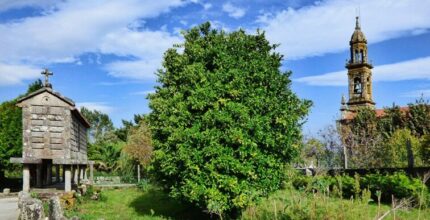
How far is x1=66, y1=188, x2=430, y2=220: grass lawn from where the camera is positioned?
6.35 m

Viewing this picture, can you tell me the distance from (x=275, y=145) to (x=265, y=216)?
10.6 ft

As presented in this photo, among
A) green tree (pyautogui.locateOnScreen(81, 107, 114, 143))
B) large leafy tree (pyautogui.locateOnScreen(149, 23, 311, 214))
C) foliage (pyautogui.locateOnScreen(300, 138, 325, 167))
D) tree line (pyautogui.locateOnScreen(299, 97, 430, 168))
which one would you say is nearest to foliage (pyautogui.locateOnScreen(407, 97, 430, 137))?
tree line (pyautogui.locateOnScreen(299, 97, 430, 168))

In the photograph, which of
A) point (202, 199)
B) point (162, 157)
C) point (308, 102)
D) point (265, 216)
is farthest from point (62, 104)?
point (265, 216)

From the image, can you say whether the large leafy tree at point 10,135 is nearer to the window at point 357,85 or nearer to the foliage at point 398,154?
the foliage at point 398,154

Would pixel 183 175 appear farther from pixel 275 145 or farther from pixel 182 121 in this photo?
pixel 275 145

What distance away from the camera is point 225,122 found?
10.9 metres

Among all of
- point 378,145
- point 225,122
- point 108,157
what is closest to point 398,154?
point 378,145

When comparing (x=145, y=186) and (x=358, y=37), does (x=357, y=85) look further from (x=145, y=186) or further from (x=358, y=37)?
(x=145, y=186)

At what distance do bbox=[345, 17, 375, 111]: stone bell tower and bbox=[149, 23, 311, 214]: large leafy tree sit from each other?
181 feet

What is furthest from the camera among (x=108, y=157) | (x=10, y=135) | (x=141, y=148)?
(x=108, y=157)

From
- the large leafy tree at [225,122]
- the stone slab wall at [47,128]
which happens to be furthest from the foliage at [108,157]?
the large leafy tree at [225,122]

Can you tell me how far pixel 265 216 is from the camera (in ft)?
27.5

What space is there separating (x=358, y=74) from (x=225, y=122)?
192ft

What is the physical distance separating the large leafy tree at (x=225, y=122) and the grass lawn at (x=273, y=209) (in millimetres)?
839
